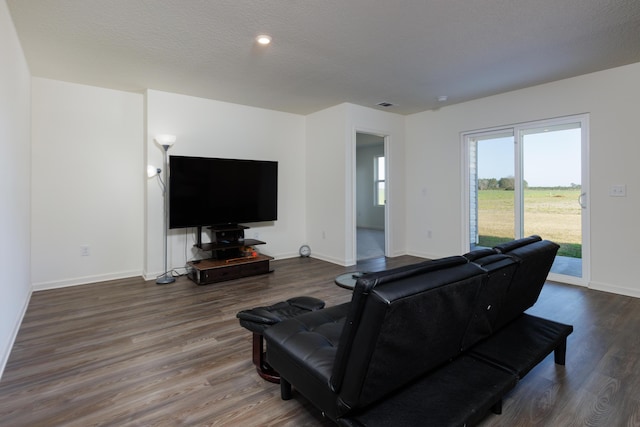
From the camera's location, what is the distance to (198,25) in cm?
265

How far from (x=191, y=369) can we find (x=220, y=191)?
2758 mm

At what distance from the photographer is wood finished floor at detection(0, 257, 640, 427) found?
1716 mm

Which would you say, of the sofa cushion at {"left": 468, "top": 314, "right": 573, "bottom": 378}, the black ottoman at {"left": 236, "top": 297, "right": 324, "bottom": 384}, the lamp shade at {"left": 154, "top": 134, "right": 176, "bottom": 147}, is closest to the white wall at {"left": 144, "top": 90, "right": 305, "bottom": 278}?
the lamp shade at {"left": 154, "top": 134, "right": 176, "bottom": 147}

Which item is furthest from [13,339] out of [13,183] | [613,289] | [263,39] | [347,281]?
[613,289]

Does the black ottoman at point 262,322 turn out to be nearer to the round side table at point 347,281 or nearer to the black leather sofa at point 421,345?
the black leather sofa at point 421,345

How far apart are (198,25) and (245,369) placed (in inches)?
105

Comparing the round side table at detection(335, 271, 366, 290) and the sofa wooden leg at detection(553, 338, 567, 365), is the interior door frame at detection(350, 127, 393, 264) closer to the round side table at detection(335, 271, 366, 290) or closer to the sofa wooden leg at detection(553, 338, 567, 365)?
the round side table at detection(335, 271, 366, 290)

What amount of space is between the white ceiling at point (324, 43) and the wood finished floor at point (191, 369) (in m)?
2.50

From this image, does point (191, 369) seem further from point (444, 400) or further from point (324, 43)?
point (324, 43)

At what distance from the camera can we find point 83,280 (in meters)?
4.10

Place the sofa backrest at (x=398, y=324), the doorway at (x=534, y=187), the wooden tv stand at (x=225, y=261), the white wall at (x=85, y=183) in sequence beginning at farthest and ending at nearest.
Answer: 1. the wooden tv stand at (x=225, y=261)
2. the doorway at (x=534, y=187)
3. the white wall at (x=85, y=183)
4. the sofa backrest at (x=398, y=324)

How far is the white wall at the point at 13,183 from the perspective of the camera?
225 cm

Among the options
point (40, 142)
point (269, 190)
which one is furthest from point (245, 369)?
point (40, 142)

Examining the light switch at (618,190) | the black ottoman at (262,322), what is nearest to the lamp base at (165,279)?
the black ottoman at (262,322)
